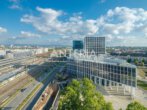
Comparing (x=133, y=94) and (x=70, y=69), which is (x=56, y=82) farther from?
(x=133, y=94)

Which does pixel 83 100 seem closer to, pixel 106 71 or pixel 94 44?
pixel 106 71

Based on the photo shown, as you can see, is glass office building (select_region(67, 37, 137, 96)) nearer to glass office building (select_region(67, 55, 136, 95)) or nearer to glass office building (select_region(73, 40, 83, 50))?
glass office building (select_region(67, 55, 136, 95))

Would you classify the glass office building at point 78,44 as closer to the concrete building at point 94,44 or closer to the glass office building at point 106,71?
the concrete building at point 94,44

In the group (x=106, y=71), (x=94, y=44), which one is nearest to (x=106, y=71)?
(x=106, y=71)

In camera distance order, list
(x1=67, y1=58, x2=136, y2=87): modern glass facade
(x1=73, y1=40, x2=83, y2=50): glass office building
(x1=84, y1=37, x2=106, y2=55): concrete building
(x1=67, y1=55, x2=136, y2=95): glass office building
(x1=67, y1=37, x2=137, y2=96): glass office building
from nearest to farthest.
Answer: (x1=67, y1=58, x2=136, y2=87): modern glass facade
(x1=67, y1=55, x2=136, y2=95): glass office building
(x1=67, y1=37, x2=137, y2=96): glass office building
(x1=84, y1=37, x2=106, y2=55): concrete building
(x1=73, y1=40, x2=83, y2=50): glass office building

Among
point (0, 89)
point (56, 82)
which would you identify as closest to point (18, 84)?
point (0, 89)

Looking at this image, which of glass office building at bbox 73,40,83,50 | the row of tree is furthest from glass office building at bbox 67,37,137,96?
glass office building at bbox 73,40,83,50

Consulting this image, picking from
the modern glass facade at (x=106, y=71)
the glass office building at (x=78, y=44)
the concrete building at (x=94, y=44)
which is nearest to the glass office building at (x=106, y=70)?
the modern glass facade at (x=106, y=71)
